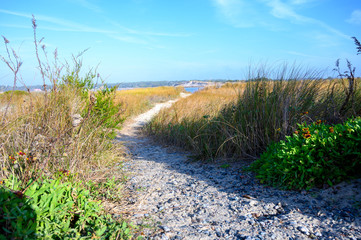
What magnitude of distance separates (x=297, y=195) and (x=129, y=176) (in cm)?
230

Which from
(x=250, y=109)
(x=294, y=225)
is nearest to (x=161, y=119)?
(x=250, y=109)

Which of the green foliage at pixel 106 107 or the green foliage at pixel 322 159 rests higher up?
the green foliage at pixel 106 107

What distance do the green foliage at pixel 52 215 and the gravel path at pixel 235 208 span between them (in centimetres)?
42

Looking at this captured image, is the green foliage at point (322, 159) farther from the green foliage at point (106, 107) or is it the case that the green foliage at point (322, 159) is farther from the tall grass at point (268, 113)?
the green foliage at point (106, 107)

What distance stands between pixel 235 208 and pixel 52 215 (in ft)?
5.90

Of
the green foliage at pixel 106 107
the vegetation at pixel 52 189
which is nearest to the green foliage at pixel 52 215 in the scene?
the vegetation at pixel 52 189

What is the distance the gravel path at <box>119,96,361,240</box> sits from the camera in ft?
7.42

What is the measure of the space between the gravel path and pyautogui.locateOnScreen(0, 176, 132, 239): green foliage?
1.39ft

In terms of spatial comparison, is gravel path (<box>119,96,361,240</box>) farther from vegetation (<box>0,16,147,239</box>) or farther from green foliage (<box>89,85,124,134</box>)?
green foliage (<box>89,85,124,134</box>)

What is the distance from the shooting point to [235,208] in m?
2.74

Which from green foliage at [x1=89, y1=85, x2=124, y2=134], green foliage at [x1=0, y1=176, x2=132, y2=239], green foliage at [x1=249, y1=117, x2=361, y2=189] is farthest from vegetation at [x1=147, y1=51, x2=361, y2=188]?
green foliage at [x1=0, y1=176, x2=132, y2=239]

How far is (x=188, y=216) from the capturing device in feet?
8.58

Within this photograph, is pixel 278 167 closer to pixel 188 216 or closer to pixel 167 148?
pixel 188 216

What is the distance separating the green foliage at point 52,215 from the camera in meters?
1.73
